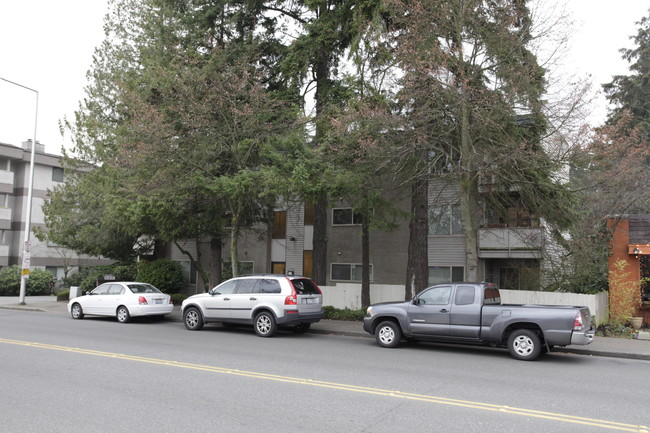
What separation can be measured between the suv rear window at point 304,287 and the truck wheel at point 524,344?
5.75 m

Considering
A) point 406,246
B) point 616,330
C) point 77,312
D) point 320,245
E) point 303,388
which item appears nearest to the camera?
point 303,388

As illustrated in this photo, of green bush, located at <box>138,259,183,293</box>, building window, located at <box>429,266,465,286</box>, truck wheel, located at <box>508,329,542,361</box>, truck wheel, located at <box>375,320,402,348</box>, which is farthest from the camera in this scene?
green bush, located at <box>138,259,183,293</box>

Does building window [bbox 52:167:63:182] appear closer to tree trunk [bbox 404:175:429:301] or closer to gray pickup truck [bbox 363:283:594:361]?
tree trunk [bbox 404:175:429:301]

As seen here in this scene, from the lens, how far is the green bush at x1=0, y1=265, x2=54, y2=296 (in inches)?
1264

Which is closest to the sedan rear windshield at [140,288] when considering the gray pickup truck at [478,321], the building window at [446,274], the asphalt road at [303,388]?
the asphalt road at [303,388]

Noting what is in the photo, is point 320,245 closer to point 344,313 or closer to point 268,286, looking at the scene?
point 344,313

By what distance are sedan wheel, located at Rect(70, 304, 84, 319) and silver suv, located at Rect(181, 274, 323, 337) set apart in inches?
217

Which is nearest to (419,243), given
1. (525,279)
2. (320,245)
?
(320,245)

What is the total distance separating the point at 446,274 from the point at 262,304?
1128 cm

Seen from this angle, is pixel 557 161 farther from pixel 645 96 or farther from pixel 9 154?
pixel 9 154

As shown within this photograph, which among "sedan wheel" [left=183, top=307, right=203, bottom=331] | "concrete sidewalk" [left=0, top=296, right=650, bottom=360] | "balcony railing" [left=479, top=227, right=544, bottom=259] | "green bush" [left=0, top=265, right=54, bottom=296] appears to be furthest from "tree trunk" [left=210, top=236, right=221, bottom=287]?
"green bush" [left=0, top=265, right=54, bottom=296]

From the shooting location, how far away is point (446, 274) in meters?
22.4

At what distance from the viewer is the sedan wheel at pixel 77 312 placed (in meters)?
18.2

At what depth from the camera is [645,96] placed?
124 ft
